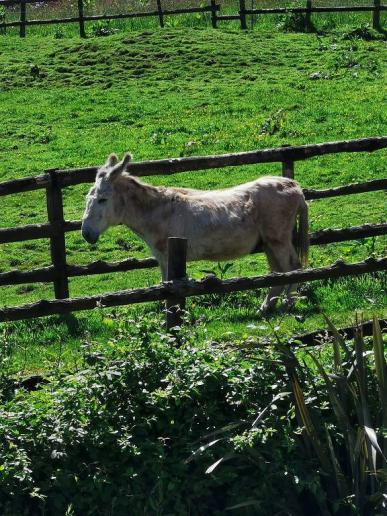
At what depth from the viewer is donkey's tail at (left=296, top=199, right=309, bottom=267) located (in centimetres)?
1210

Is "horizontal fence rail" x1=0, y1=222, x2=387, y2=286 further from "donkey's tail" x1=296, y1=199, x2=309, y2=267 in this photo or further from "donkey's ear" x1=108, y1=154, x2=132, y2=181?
"donkey's ear" x1=108, y1=154, x2=132, y2=181

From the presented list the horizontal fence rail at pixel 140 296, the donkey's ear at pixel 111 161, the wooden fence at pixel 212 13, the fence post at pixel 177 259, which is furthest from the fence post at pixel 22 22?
the horizontal fence rail at pixel 140 296

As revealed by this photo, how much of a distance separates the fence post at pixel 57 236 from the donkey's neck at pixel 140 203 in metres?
0.91

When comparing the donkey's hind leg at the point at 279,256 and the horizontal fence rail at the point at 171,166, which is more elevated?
the horizontal fence rail at the point at 171,166

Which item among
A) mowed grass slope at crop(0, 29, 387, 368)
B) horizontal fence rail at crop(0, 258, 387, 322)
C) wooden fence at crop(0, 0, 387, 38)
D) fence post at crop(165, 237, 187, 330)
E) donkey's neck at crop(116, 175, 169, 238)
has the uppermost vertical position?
wooden fence at crop(0, 0, 387, 38)

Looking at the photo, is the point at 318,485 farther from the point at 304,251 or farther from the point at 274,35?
the point at 274,35

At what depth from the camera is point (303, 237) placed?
12203 mm

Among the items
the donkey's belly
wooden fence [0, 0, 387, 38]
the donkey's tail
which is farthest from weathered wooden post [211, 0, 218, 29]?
the donkey's belly

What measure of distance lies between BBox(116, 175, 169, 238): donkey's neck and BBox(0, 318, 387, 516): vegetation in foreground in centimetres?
402

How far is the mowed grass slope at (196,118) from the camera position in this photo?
14234 millimetres

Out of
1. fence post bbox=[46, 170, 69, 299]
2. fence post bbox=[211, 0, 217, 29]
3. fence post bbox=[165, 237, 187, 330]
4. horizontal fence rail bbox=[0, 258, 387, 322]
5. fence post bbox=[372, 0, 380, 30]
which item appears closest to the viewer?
horizontal fence rail bbox=[0, 258, 387, 322]

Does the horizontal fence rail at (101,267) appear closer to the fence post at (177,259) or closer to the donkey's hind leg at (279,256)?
the donkey's hind leg at (279,256)

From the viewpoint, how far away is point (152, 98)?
26.0 m

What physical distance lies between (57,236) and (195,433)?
17.4ft
